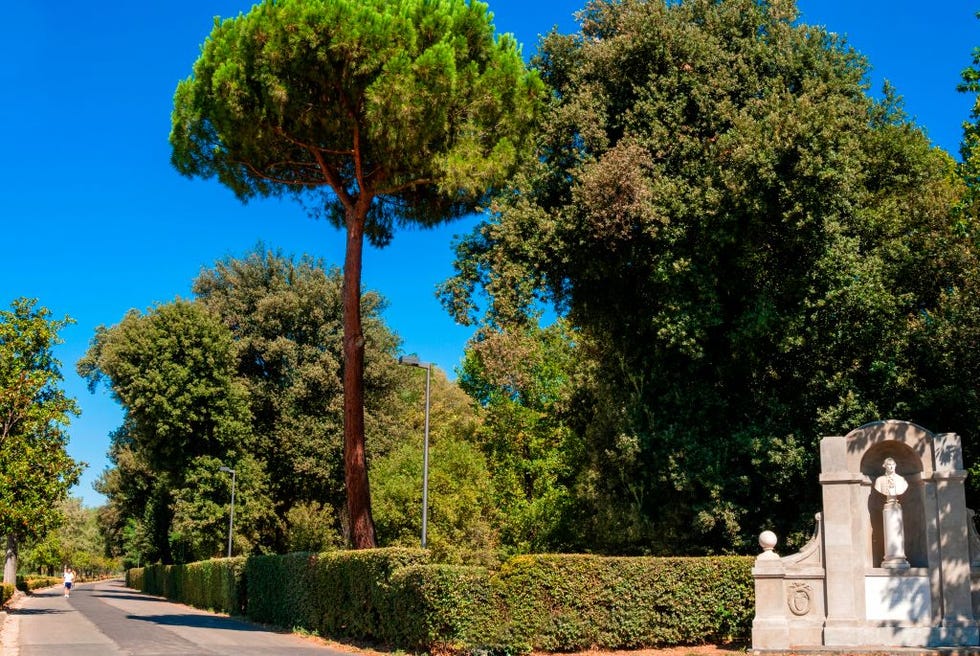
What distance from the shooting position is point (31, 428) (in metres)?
33.0

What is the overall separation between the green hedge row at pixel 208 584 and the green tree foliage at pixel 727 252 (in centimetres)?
1507

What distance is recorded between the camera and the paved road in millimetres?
17203

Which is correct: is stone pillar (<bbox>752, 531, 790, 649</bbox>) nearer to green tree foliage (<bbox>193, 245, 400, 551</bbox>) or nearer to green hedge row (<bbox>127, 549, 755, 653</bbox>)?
green hedge row (<bbox>127, 549, 755, 653</bbox>)

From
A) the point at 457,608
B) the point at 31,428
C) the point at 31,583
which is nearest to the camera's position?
the point at 457,608

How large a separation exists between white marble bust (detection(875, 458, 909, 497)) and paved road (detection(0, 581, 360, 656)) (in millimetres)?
10594

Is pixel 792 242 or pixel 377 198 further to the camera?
pixel 377 198

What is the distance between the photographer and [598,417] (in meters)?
23.9

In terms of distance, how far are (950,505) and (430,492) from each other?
23541mm

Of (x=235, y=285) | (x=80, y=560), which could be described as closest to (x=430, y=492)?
(x=235, y=285)

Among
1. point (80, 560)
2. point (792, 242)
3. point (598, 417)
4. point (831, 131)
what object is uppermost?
point (831, 131)

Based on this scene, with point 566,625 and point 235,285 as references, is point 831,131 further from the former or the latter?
point 235,285

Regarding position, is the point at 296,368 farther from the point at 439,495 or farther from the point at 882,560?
the point at 882,560

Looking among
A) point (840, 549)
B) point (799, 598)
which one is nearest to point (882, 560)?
point (840, 549)

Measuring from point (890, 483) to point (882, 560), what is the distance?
1.35 meters
